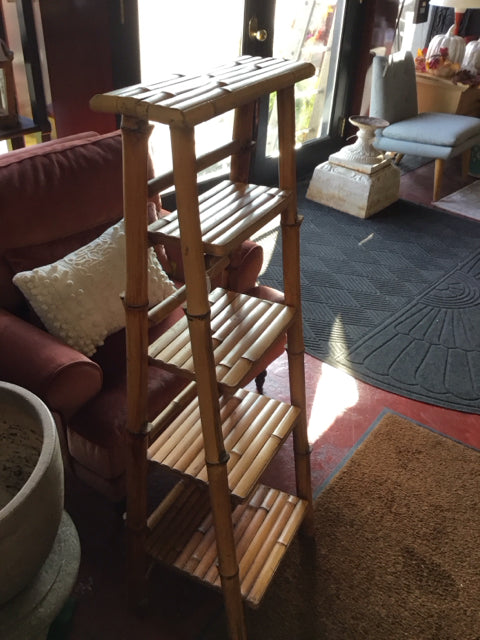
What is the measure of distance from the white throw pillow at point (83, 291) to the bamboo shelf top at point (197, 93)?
73cm

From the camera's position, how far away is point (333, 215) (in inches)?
139

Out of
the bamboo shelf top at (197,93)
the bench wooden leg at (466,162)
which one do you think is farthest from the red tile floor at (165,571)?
the bench wooden leg at (466,162)

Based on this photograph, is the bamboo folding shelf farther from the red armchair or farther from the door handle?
the door handle

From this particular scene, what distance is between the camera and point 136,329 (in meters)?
1.00

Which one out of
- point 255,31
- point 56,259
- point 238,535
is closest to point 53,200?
point 56,259

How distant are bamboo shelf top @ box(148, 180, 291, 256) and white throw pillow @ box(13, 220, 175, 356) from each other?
1.91 ft

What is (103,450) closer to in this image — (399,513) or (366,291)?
(399,513)

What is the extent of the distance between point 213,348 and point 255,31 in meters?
2.61

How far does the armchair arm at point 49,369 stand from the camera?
1.33m


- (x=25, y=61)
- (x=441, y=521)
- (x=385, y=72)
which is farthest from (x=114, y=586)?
(x=385, y=72)

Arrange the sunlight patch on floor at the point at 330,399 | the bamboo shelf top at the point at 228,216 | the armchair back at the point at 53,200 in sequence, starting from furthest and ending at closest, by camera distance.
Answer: the sunlight patch on floor at the point at 330,399 → the armchair back at the point at 53,200 → the bamboo shelf top at the point at 228,216

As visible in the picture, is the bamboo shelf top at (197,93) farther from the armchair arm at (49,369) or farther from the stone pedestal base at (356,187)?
the stone pedestal base at (356,187)

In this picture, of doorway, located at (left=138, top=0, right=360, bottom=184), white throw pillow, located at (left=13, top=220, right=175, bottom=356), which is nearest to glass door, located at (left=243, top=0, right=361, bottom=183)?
doorway, located at (left=138, top=0, right=360, bottom=184)

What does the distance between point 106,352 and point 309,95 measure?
9.51ft
